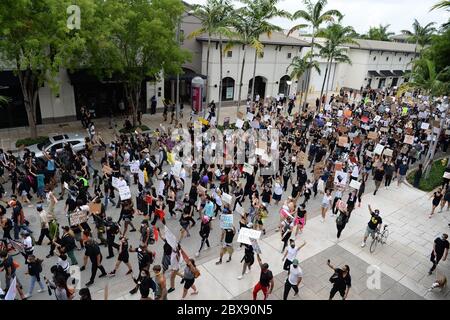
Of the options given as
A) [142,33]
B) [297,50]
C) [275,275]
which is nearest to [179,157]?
[142,33]

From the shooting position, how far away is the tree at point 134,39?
1898 cm

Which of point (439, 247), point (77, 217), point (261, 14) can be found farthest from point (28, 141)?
point (439, 247)

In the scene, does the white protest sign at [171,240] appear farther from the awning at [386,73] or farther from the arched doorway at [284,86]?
the awning at [386,73]

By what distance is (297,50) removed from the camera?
38.4 metres

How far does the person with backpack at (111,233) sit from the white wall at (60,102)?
16532mm

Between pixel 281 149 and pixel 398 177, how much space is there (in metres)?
6.20

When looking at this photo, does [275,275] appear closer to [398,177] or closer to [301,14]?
[398,177]

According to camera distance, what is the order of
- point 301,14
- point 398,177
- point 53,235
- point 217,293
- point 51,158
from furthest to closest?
point 301,14
point 398,177
point 51,158
point 53,235
point 217,293

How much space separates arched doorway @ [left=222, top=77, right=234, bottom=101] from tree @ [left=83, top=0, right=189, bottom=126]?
38.7ft

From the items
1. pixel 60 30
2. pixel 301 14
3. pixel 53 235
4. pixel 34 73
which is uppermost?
pixel 301 14

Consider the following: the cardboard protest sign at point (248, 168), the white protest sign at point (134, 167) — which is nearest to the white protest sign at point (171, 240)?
the cardboard protest sign at point (248, 168)

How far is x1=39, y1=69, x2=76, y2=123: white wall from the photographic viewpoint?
2348cm

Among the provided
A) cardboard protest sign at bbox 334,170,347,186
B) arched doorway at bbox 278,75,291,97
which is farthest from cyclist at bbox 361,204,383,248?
arched doorway at bbox 278,75,291,97

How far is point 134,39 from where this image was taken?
2078 cm
